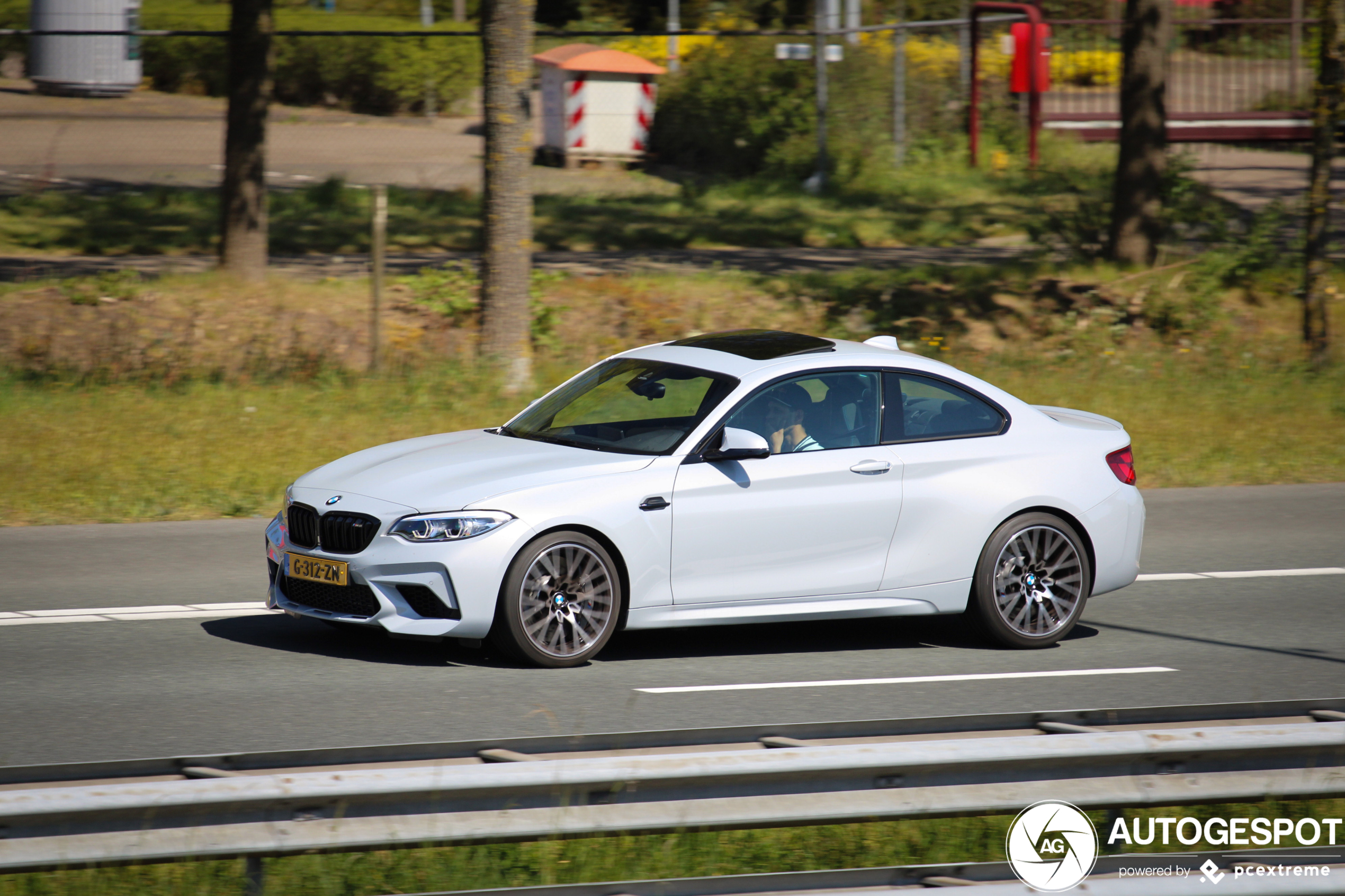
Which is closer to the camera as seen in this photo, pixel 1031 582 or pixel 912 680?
pixel 912 680

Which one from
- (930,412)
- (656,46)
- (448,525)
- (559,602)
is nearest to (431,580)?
(448,525)

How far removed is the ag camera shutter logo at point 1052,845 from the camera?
3984 millimetres

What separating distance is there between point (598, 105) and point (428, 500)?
1975 centimetres

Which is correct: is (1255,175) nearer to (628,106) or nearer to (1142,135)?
(1142,135)

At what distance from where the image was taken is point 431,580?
22.2 ft

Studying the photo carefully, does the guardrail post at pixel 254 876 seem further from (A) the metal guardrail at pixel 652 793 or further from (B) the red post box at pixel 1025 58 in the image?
(B) the red post box at pixel 1025 58

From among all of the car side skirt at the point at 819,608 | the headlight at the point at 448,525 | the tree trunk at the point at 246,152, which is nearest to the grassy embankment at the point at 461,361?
the tree trunk at the point at 246,152

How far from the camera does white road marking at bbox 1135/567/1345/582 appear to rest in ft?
31.5

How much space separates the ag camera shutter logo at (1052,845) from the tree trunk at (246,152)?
14444 mm

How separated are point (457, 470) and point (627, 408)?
1.11m

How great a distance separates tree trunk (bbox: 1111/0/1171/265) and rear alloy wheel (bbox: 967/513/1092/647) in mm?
12316

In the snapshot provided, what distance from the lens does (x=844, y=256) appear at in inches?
826

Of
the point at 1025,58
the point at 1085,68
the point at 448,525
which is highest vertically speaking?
the point at 1085,68

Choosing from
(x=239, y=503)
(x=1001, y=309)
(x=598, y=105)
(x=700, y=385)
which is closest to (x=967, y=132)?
(x=598, y=105)
